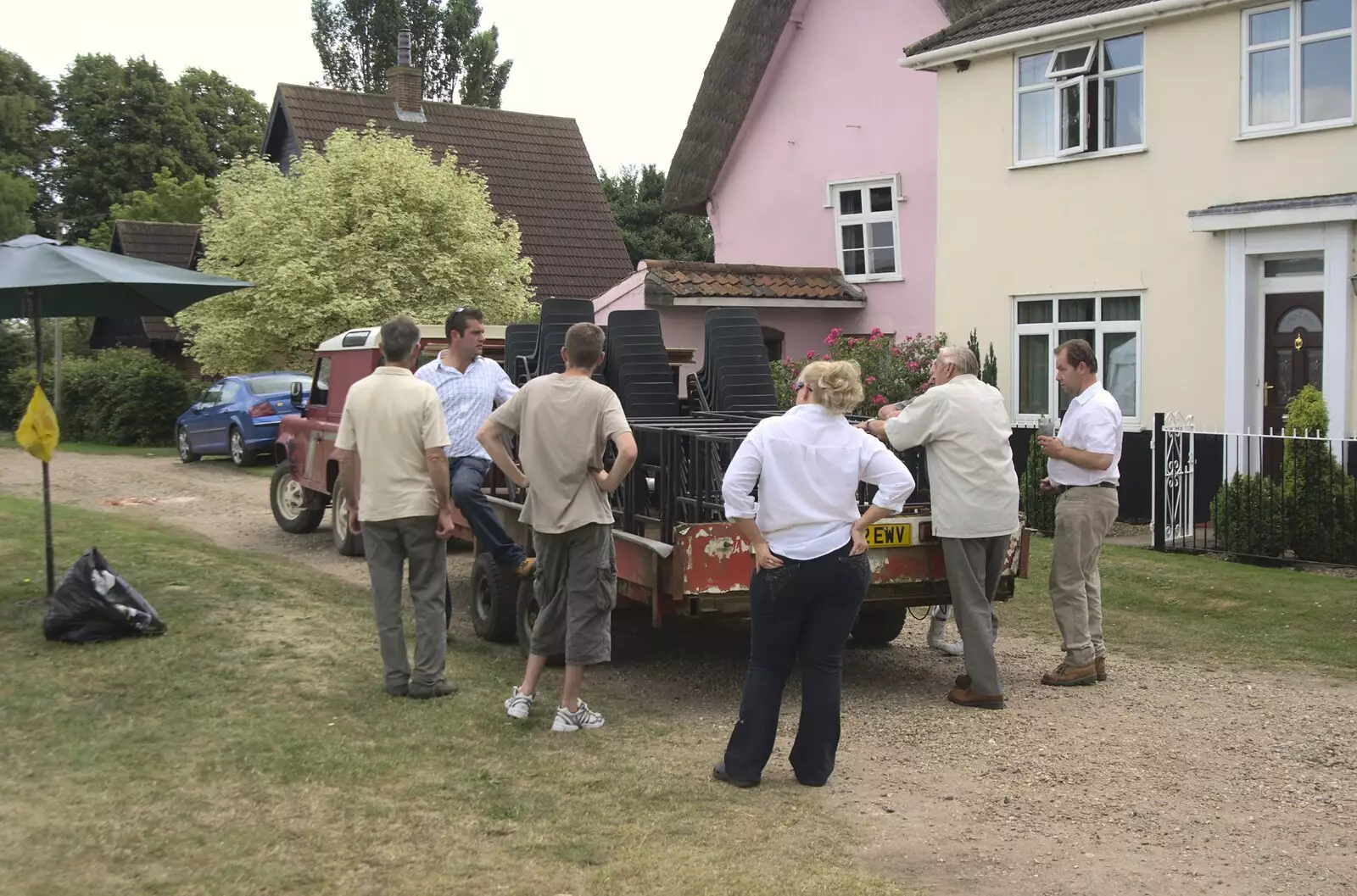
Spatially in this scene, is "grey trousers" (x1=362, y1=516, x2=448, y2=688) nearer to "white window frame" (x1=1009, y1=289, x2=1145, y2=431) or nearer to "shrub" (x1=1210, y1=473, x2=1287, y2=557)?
"shrub" (x1=1210, y1=473, x2=1287, y2=557)

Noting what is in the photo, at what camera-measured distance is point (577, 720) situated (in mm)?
6785

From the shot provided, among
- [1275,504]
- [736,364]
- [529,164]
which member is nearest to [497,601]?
[736,364]

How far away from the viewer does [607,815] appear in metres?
5.51

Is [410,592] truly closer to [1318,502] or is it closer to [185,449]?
[1318,502]

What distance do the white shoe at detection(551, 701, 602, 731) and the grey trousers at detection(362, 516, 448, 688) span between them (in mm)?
828

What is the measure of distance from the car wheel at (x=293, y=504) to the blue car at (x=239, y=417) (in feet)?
24.2

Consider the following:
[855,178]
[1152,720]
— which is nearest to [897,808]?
[1152,720]

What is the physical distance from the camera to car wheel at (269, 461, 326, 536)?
14016mm

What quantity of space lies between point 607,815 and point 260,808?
4.38ft

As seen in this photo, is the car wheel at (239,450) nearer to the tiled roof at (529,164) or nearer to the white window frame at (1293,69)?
the tiled roof at (529,164)

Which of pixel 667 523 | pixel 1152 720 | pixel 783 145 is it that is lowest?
pixel 1152 720

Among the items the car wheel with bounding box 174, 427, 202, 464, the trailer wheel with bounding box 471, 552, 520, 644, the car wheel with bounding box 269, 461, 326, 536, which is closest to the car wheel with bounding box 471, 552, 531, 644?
the trailer wheel with bounding box 471, 552, 520, 644

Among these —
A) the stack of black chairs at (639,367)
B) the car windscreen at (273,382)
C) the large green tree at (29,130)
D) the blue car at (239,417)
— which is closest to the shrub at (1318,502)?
the stack of black chairs at (639,367)

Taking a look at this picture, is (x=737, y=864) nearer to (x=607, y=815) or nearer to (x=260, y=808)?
(x=607, y=815)
